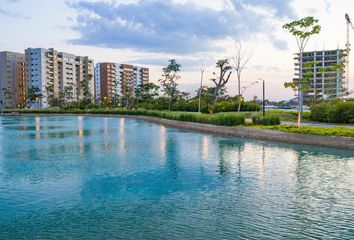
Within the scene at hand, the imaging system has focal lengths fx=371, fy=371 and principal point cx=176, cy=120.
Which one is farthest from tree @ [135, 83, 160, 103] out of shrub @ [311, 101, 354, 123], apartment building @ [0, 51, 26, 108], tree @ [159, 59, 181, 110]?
apartment building @ [0, 51, 26, 108]

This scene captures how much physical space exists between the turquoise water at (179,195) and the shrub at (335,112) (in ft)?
36.6

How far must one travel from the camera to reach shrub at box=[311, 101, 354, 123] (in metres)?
27.9

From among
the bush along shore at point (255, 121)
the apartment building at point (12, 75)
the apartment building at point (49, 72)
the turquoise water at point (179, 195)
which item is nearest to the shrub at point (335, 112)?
the bush along shore at point (255, 121)

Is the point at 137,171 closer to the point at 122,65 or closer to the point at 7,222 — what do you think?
the point at 7,222

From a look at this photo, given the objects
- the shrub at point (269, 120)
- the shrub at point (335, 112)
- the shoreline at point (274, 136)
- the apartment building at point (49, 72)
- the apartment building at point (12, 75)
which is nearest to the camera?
the shoreline at point (274, 136)

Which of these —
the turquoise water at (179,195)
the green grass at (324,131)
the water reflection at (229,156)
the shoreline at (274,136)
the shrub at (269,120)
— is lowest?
the turquoise water at (179,195)

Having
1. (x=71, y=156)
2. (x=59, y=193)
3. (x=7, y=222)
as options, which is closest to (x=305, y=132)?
(x=71, y=156)

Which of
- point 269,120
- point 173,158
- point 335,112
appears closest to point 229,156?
point 173,158

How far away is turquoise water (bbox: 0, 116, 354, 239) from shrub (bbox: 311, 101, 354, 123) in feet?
36.6

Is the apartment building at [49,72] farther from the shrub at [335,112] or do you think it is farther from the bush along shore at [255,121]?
the shrub at [335,112]

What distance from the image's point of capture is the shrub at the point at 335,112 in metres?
27.9

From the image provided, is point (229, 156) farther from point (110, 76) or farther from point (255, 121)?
point (110, 76)

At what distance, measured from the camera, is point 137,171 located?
45.1ft

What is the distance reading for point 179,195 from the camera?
1017 centimetres
